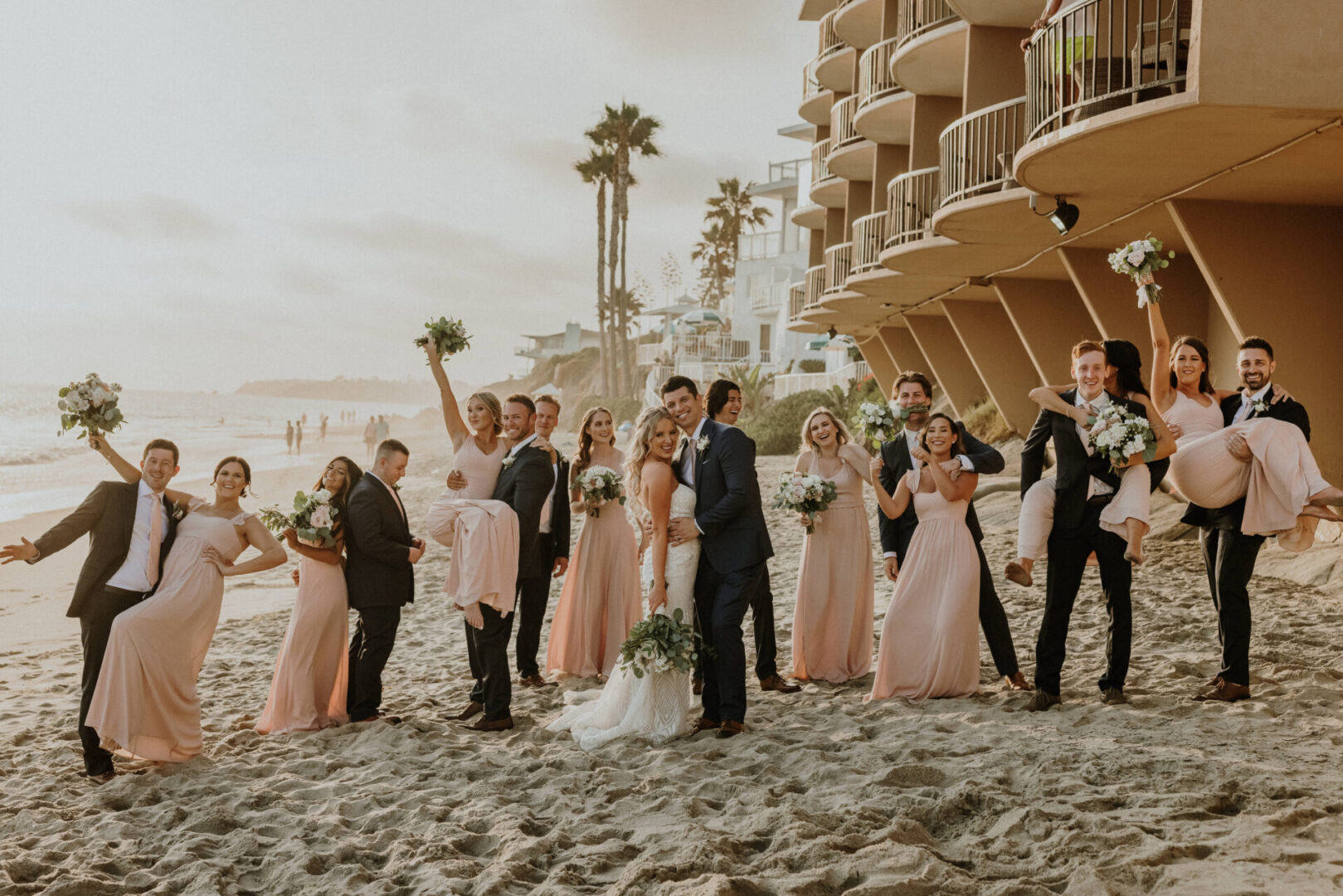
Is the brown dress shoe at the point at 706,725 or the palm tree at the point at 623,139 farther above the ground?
the palm tree at the point at 623,139

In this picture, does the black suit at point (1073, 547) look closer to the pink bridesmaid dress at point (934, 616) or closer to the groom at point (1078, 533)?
the groom at point (1078, 533)

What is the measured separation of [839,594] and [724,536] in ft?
6.45

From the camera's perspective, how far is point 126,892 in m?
4.70

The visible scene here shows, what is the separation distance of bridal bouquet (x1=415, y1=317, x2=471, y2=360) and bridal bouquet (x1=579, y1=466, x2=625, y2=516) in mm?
1286

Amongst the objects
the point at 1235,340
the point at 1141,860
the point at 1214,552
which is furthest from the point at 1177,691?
the point at 1235,340

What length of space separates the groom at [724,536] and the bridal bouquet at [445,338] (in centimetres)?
202

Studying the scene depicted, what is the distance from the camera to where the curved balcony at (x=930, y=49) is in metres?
16.6

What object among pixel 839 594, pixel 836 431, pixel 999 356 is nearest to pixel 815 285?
pixel 999 356

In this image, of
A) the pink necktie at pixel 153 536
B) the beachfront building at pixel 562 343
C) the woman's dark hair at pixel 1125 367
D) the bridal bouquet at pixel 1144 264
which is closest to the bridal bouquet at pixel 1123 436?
the woman's dark hair at pixel 1125 367

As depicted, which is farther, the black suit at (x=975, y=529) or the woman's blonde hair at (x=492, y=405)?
the woman's blonde hair at (x=492, y=405)

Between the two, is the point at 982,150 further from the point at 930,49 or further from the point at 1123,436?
the point at 1123,436

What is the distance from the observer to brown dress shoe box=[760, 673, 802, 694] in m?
7.68

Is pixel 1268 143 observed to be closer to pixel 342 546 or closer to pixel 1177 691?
pixel 1177 691

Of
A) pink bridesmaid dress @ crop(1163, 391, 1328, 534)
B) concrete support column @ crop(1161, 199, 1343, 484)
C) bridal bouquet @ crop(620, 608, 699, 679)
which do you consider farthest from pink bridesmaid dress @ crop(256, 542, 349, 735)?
concrete support column @ crop(1161, 199, 1343, 484)
